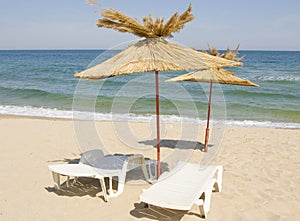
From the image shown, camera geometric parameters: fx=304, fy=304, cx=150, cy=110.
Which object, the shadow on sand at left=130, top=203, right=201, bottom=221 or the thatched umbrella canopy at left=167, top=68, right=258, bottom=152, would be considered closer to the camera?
the shadow on sand at left=130, top=203, right=201, bottom=221

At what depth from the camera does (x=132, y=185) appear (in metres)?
4.66

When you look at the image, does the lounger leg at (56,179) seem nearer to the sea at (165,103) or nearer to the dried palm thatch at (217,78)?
the dried palm thatch at (217,78)

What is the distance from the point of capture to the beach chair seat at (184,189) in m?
3.38

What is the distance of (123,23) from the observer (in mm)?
3785

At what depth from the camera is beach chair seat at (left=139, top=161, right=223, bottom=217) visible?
3.38m

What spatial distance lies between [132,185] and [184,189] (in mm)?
1135

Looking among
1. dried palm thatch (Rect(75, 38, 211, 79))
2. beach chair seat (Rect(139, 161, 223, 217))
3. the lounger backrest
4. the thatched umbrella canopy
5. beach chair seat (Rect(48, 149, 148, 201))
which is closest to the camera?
beach chair seat (Rect(139, 161, 223, 217))

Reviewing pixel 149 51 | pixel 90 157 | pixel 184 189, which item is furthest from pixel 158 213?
pixel 149 51

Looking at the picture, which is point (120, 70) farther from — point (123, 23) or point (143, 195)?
point (143, 195)

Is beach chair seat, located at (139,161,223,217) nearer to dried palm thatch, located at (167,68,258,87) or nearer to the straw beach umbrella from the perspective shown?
the straw beach umbrella

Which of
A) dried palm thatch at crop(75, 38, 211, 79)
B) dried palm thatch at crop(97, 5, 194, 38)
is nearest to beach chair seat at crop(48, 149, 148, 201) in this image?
dried palm thatch at crop(75, 38, 211, 79)

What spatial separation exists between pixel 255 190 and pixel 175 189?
1412mm

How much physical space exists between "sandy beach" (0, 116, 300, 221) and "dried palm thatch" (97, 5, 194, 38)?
88.7 inches

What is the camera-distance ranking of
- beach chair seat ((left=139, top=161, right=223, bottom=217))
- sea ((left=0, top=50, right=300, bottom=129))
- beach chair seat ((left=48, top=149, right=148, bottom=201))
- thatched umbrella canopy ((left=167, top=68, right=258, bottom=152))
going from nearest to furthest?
beach chair seat ((left=139, top=161, right=223, bottom=217)) < beach chair seat ((left=48, top=149, right=148, bottom=201)) < thatched umbrella canopy ((left=167, top=68, right=258, bottom=152)) < sea ((left=0, top=50, right=300, bottom=129))
